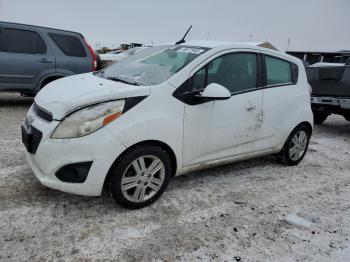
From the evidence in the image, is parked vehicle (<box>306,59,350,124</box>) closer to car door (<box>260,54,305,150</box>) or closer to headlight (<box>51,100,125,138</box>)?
car door (<box>260,54,305,150</box>)

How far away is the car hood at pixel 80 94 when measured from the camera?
2.71 meters

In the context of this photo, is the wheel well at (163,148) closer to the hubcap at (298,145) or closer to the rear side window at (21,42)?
the hubcap at (298,145)

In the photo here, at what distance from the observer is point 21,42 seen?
6.82 metres

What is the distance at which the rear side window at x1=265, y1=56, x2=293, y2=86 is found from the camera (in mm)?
3977

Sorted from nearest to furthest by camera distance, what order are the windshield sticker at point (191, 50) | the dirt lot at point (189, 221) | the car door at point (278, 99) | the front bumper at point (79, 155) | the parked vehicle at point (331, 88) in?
the dirt lot at point (189, 221) → the front bumper at point (79, 155) → the windshield sticker at point (191, 50) → the car door at point (278, 99) → the parked vehicle at point (331, 88)

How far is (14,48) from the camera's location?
6773mm

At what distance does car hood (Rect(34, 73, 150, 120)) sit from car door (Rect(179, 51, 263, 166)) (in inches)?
24.2

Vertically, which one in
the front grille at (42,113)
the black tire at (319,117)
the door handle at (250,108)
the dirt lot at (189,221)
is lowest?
the black tire at (319,117)

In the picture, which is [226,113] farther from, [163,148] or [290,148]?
[290,148]

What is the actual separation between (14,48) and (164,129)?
5348 mm

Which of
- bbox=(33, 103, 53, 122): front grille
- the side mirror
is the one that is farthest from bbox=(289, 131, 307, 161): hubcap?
bbox=(33, 103, 53, 122): front grille

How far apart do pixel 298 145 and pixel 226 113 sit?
68.3 inches

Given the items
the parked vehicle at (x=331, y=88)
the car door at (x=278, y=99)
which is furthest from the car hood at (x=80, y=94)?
the parked vehicle at (x=331, y=88)

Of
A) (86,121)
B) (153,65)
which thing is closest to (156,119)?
(86,121)
